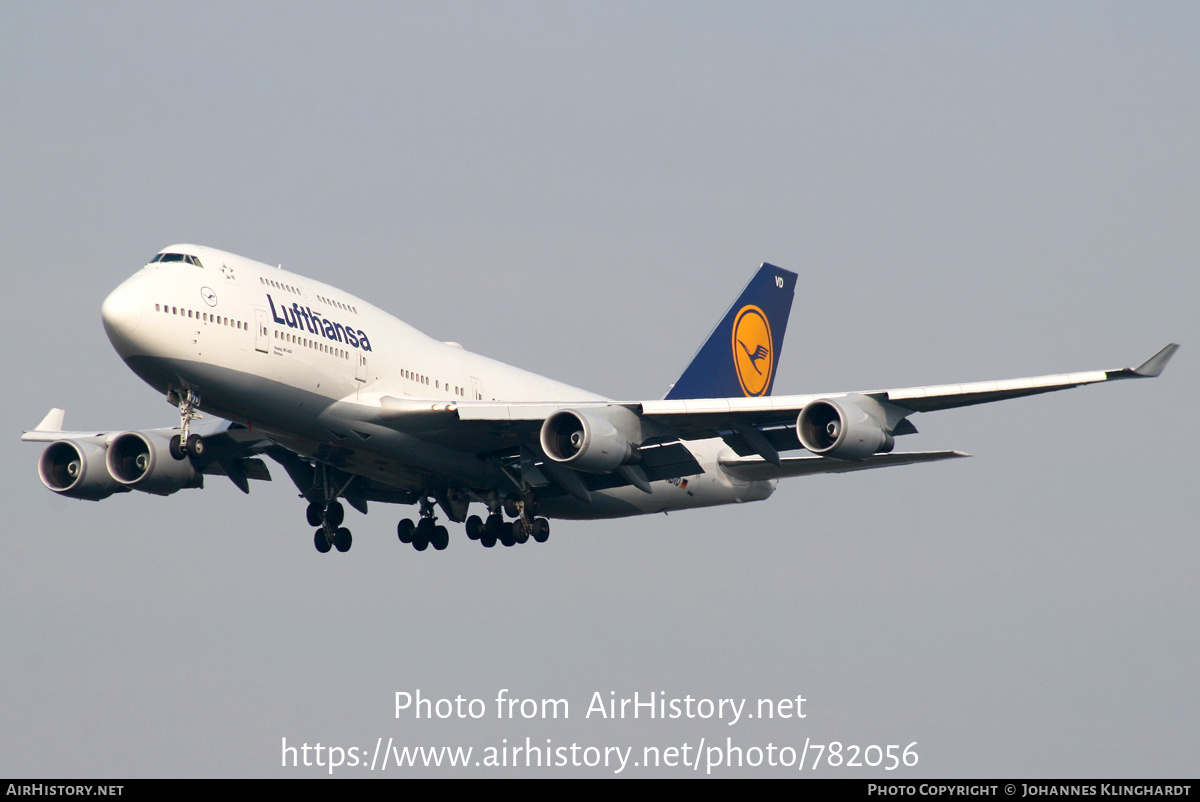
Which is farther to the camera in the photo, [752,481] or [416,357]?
[752,481]

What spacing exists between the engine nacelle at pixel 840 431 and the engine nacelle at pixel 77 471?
20666mm

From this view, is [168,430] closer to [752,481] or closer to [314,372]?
[314,372]

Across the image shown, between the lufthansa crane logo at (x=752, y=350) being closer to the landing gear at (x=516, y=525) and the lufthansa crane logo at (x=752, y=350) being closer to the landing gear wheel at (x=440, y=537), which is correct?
the landing gear at (x=516, y=525)

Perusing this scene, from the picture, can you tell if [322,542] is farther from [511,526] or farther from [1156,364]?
[1156,364]

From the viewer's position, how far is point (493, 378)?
4247 centimetres

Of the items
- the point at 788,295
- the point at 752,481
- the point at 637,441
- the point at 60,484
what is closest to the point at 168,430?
the point at 60,484

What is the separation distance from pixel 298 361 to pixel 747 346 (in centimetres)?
1976

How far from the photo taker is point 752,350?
51906 millimetres

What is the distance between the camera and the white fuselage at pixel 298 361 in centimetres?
3469

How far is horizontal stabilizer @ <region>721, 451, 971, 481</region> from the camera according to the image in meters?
40.4

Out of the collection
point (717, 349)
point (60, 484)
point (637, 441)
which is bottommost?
point (60, 484)

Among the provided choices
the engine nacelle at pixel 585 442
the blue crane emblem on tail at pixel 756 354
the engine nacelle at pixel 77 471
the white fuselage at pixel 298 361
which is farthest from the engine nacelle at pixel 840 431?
the engine nacelle at pixel 77 471

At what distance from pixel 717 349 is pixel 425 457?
45.8 feet

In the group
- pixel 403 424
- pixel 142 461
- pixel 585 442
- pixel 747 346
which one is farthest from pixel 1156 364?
pixel 142 461
